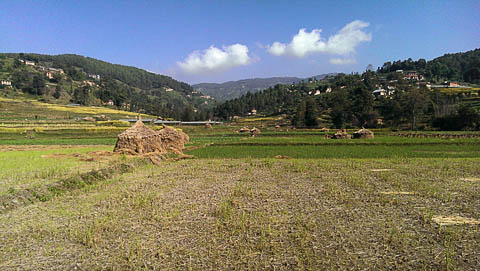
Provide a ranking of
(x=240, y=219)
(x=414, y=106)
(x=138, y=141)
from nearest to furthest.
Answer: (x=240, y=219) → (x=138, y=141) → (x=414, y=106)

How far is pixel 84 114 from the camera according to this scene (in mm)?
92188

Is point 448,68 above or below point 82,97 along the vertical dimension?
above

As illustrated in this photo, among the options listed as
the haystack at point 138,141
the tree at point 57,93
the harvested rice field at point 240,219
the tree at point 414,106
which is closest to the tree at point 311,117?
the tree at point 414,106

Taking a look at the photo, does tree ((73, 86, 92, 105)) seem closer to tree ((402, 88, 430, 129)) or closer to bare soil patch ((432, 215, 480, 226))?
tree ((402, 88, 430, 129))

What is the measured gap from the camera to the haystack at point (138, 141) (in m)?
26.6

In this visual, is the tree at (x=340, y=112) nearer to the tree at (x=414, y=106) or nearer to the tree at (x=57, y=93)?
Result: the tree at (x=414, y=106)

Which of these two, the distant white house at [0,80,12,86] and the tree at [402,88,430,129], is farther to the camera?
the distant white house at [0,80,12,86]

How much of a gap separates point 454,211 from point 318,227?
539 cm

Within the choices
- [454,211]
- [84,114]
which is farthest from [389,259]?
[84,114]

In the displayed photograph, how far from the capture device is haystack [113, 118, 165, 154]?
26641 millimetres

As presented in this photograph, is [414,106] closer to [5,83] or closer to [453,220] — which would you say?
[453,220]

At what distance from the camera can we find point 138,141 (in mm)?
26875

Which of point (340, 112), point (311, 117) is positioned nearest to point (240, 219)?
point (340, 112)

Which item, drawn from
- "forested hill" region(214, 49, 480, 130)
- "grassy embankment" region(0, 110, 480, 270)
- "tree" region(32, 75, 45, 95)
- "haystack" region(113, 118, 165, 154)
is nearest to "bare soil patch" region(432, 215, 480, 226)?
"grassy embankment" region(0, 110, 480, 270)
